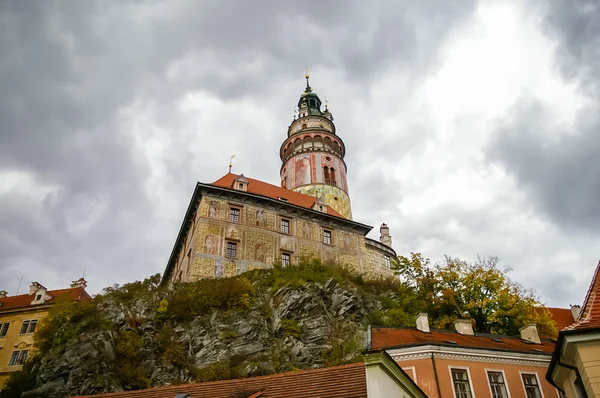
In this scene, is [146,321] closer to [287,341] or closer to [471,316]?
[287,341]

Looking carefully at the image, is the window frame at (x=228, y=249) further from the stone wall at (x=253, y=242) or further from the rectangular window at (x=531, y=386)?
the rectangular window at (x=531, y=386)

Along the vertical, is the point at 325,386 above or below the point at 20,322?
below

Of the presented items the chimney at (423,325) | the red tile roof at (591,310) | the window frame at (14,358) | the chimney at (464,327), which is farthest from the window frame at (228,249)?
the red tile roof at (591,310)

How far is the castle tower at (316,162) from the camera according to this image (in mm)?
46469

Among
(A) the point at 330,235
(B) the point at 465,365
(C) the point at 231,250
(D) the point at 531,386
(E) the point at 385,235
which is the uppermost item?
(E) the point at 385,235

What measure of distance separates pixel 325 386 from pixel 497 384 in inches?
447

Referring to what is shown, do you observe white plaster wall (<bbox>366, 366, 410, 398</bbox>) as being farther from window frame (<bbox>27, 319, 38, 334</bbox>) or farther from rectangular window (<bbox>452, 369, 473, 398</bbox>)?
window frame (<bbox>27, 319, 38, 334</bbox>)

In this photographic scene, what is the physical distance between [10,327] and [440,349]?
113ft

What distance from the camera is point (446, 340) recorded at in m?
19.0

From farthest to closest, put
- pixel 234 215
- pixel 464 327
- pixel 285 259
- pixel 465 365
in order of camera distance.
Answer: pixel 285 259, pixel 234 215, pixel 464 327, pixel 465 365

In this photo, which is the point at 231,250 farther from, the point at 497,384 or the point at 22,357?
the point at 497,384

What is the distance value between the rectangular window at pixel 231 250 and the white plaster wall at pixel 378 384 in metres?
23.6

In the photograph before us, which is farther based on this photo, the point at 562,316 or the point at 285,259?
the point at 562,316

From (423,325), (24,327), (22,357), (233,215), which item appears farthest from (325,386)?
(24,327)
